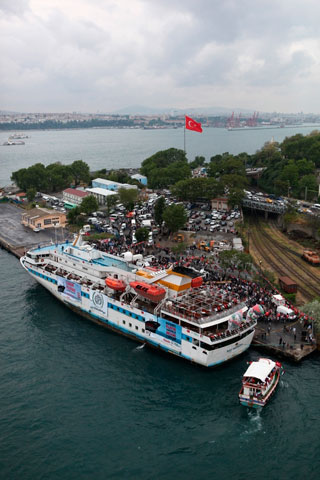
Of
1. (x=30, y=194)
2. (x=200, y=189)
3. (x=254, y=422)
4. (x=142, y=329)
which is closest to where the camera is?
(x=254, y=422)

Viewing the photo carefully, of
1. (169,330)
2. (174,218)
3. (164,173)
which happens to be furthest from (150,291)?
(164,173)

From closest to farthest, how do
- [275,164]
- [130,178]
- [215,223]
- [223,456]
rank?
[223,456]
[215,223]
[275,164]
[130,178]

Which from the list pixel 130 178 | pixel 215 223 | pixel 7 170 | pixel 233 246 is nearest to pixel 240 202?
pixel 215 223

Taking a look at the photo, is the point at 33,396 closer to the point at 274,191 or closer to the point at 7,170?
the point at 274,191

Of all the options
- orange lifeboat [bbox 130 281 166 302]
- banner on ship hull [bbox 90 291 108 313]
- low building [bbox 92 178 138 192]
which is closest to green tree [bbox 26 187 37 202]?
low building [bbox 92 178 138 192]

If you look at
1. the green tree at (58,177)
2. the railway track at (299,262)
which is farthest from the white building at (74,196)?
the railway track at (299,262)

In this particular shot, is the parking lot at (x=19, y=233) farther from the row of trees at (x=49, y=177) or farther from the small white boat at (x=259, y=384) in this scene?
the small white boat at (x=259, y=384)

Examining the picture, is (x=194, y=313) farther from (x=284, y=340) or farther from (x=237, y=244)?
(x=237, y=244)
